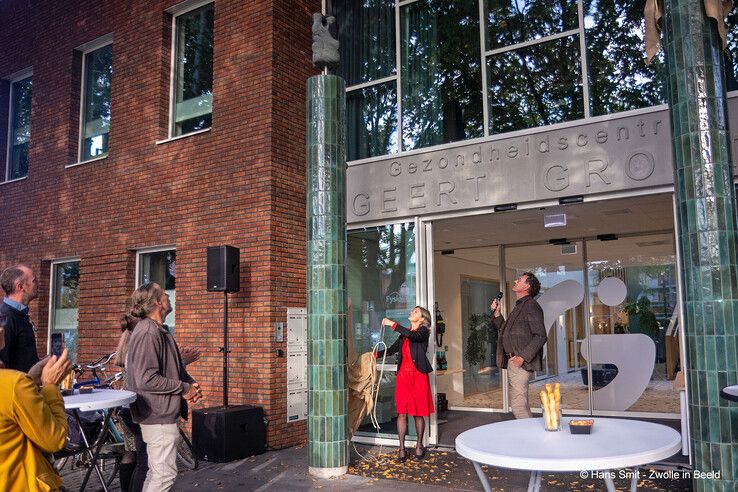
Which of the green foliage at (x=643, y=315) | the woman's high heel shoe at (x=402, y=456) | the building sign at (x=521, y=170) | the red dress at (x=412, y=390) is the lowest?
the woman's high heel shoe at (x=402, y=456)

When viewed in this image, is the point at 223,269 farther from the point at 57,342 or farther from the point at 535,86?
the point at 535,86

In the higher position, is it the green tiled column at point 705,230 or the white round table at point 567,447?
the green tiled column at point 705,230

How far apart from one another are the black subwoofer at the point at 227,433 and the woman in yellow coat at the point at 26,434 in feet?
14.3

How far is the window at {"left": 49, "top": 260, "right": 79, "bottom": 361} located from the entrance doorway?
5.67 metres

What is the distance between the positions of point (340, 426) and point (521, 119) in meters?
3.70

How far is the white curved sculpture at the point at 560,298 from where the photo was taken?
363 inches

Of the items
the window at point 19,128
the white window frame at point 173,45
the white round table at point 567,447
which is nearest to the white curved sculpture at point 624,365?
the white round table at point 567,447

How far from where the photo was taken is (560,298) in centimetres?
941

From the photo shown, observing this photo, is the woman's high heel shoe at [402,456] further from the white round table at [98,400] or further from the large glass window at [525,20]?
the large glass window at [525,20]

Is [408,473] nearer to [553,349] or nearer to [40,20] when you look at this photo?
[553,349]

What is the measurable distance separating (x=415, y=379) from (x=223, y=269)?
2.50 metres

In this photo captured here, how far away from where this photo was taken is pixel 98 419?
225 inches

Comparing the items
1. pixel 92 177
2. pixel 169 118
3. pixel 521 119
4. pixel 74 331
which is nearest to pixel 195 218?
pixel 169 118

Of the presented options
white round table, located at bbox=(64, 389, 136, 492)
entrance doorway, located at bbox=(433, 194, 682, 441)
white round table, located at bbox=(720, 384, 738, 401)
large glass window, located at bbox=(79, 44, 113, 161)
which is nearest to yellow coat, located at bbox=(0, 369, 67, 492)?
white round table, located at bbox=(64, 389, 136, 492)
